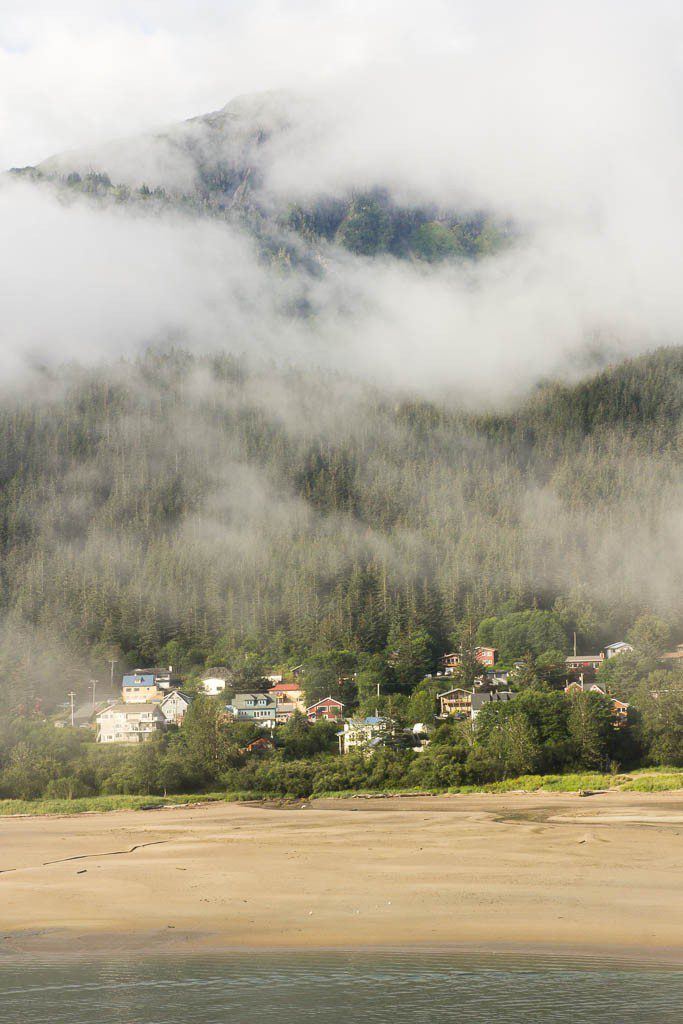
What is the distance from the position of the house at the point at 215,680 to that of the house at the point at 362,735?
3773 centimetres

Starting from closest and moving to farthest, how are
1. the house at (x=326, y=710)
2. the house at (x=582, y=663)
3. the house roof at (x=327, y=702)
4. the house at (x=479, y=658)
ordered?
the house at (x=326, y=710), the house roof at (x=327, y=702), the house at (x=582, y=663), the house at (x=479, y=658)

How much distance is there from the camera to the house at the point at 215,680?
400 ft

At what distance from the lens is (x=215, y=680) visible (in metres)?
126

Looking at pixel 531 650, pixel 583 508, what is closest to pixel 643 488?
pixel 583 508

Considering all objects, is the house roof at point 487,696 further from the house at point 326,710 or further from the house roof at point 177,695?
the house roof at point 177,695

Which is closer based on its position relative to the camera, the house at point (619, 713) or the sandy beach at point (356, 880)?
the sandy beach at point (356, 880)

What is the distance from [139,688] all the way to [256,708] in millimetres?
25737

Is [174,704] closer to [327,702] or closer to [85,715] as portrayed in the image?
[85,715]

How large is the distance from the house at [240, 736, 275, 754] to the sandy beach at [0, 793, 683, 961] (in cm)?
1829

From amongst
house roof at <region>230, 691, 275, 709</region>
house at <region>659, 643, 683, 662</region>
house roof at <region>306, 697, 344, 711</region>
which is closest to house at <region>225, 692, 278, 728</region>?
house roof at <region>230, 691, 275, 709</region>

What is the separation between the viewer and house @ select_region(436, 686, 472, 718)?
337ft

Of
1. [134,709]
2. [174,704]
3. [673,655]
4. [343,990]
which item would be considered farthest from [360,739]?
[343,990]

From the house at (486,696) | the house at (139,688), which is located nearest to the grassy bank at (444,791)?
the house at (486,696)

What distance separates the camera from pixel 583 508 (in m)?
192
